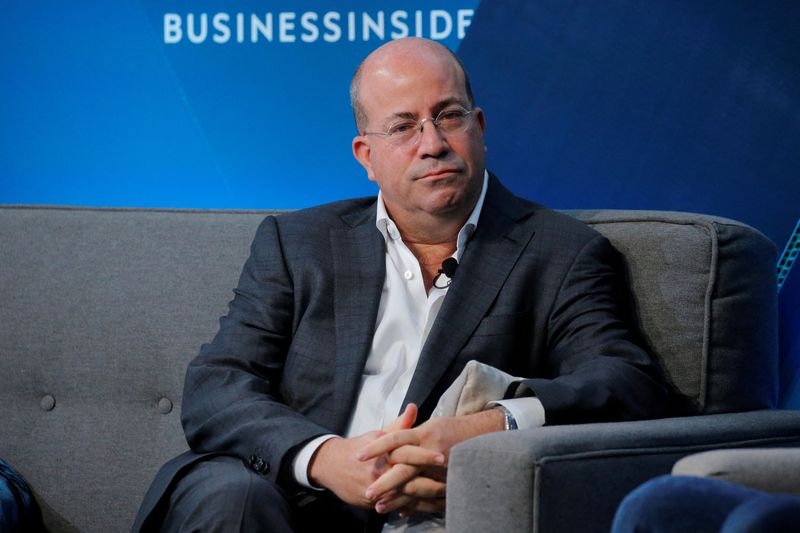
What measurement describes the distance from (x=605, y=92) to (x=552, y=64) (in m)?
0.15

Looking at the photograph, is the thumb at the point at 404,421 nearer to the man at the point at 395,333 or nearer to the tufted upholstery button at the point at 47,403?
the man at the point at 395,333

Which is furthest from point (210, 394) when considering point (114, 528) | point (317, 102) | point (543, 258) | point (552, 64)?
point (552, 64)

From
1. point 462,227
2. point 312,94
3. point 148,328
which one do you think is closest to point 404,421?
point 462,227

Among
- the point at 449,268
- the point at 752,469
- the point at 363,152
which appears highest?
the point at 363,152

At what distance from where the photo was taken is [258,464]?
181 centimetres

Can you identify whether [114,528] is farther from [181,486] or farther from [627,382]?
[627,382]

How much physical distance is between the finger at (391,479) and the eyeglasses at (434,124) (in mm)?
745

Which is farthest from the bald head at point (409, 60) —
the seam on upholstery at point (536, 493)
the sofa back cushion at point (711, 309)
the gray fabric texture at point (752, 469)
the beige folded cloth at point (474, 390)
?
the gray fabric texture at point (752, 469)

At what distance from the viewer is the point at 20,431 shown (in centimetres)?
223

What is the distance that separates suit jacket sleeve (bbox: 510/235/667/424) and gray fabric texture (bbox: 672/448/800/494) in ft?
1.74

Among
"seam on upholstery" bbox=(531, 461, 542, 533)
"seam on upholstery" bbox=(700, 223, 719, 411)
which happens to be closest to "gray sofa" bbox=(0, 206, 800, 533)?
"seam on upholstery" bbox=(700, 223, 719, 411)

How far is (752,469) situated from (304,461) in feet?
2.63

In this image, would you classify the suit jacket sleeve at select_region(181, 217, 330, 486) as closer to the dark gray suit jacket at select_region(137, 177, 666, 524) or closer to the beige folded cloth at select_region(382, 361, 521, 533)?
the dark gray suit jacket at select_region(137, 177, 666, 524)

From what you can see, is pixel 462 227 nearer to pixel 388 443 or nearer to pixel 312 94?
pixel 388 443
